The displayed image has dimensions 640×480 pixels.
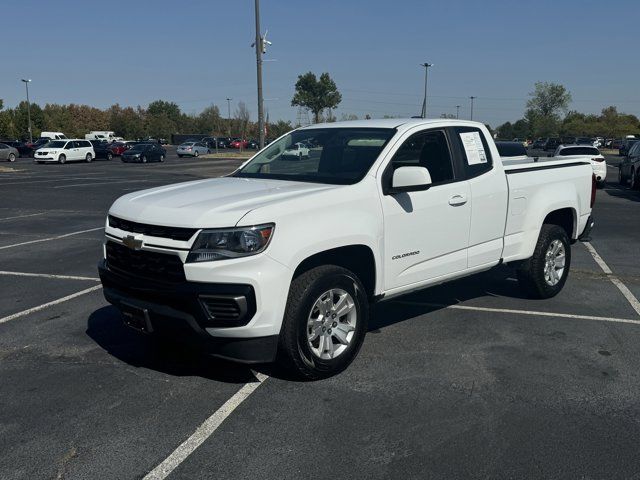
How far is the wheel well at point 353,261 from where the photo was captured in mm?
4402

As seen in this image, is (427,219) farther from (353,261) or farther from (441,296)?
(441,296)

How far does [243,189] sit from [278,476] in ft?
7.52

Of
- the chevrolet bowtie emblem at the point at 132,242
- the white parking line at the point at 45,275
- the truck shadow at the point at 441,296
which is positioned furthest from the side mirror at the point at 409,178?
the white parking line at the point at 45,275

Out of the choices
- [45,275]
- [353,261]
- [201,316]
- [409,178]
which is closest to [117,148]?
[45,275]

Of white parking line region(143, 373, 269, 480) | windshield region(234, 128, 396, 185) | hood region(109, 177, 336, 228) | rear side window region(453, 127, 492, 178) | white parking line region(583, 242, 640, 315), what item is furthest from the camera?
white parking line region(583, 242, 640, 315)

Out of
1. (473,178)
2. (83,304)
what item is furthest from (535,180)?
(83,304)

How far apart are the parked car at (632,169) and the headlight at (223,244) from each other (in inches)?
789

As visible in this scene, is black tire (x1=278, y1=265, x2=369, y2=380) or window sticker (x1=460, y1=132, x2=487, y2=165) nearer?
black tire (x1=278, y1=265, x2=369, y2=380)

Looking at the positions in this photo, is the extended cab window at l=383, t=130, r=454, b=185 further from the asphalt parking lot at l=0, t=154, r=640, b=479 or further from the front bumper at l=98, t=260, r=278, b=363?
the front bumper at l=98, t=260, r=278, b=363

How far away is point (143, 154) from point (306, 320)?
42382 millimetres

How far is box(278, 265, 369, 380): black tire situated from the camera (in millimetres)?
4176

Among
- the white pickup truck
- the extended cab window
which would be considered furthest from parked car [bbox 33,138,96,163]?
the extended cab window

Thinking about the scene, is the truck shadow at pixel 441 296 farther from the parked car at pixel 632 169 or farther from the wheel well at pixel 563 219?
the parked car at pixel 632 169

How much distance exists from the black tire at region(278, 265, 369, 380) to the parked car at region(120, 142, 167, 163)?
137 feet
